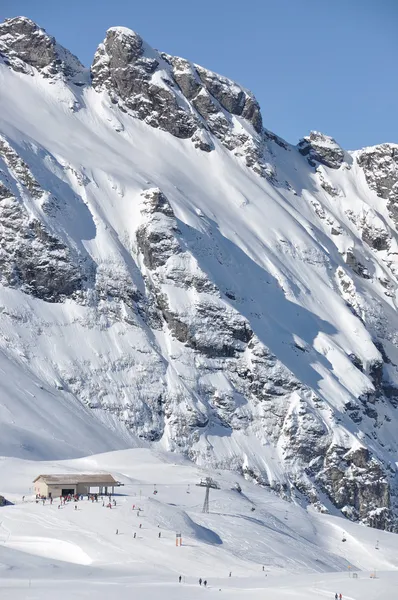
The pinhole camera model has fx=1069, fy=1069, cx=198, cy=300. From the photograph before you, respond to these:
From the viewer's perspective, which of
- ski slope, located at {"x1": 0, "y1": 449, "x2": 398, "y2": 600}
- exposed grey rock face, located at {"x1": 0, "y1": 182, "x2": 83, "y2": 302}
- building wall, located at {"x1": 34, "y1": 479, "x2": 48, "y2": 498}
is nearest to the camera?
ski slope, located at {"x1": 0, "y1": 449, "x2": 398, "y2": 600}

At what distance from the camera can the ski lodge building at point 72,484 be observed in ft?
335

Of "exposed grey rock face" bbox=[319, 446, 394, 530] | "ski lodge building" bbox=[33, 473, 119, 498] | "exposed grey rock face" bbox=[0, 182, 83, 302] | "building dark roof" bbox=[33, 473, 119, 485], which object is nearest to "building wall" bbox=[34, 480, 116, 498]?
"ski lodge building" bbox=[33, 473, 119, 498]

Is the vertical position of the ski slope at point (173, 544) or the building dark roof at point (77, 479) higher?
the building dark roof at point (77, 479)

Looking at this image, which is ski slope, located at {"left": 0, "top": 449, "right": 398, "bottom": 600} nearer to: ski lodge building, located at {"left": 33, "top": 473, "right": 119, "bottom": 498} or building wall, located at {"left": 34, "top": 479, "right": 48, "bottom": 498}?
building wall, located at {"left": 34, "top": 479, "right": 48, "bottom": 498}

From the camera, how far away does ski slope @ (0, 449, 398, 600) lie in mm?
68812

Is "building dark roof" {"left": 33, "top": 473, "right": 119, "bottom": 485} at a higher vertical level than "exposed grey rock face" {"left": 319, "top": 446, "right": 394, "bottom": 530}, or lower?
lower

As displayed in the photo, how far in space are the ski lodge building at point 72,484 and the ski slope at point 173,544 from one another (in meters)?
1.98

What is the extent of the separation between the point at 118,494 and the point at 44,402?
57789 millimetres

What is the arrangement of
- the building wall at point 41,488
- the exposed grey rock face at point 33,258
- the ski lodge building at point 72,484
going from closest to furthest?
the ski lodge building at point 72,484, the building wall at point 41,488, the exposed grey rock face at point 33,258

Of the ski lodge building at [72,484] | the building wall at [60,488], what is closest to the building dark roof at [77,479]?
the ski lodge building at [72,484]

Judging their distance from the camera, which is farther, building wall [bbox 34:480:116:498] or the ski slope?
building wall [bbox 34:480:116:498]

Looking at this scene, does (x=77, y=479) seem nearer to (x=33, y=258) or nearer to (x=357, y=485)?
(x=357, y=485)

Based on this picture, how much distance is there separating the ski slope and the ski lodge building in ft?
6.49

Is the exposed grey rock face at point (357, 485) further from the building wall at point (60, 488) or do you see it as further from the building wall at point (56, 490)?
the building wall at point (56, 490)
